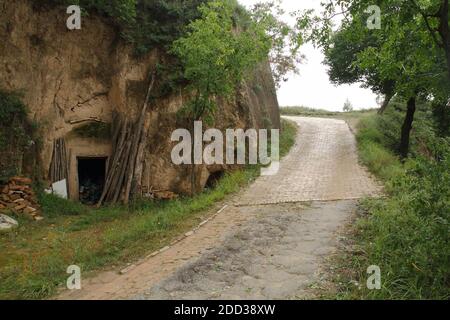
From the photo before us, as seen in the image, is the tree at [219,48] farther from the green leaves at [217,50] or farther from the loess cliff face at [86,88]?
the loess cliff face at [86,88]

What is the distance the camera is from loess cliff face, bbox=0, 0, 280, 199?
12078 mm

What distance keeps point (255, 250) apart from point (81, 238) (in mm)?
4217

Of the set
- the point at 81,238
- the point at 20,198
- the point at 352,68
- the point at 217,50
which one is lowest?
the point at 81,238

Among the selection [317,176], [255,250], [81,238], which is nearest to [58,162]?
[81,238]

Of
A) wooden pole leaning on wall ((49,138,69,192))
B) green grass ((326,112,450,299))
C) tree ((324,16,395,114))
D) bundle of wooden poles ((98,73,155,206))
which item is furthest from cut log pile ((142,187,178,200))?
tree ((324,16,395,114))

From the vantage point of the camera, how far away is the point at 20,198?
10719 millimetres

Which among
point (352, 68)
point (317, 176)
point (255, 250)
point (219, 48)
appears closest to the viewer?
point (255, 250)

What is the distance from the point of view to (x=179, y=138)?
1352 centimetres

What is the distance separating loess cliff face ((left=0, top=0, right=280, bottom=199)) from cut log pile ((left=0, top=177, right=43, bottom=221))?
113 centimetres

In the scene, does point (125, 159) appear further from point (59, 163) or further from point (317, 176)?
point (317, 176)

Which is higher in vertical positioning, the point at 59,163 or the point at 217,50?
the point at 217,50

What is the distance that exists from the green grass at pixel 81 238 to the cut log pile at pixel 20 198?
325 mm

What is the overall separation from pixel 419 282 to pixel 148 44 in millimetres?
11296
